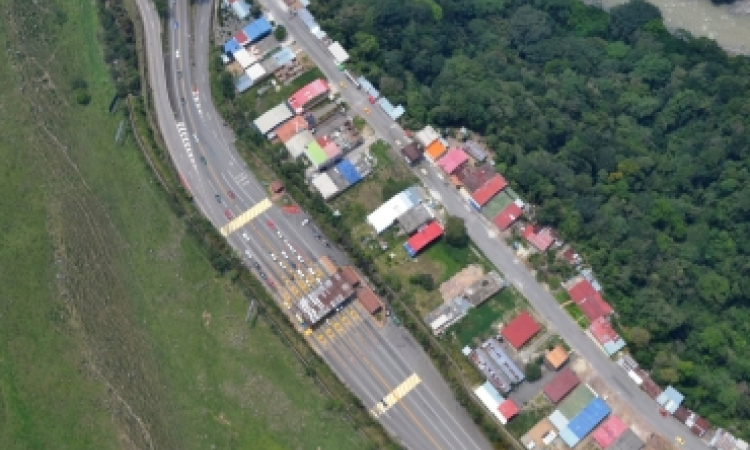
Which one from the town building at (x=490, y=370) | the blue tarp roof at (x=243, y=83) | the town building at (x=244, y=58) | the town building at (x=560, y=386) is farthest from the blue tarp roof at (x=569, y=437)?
the town building at (x=244, y=58)

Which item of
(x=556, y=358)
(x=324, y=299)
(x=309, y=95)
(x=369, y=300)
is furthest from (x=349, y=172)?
(x=556, y=358)

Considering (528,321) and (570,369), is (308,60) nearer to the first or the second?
(528,321)

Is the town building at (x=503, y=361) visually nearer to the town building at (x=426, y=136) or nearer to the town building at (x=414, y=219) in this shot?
the town building at (x=414, y=219)

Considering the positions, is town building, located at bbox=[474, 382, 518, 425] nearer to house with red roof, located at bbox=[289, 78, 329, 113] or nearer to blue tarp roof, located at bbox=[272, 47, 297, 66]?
house with red roof, located at bbox=[289, 78, 329, 113]

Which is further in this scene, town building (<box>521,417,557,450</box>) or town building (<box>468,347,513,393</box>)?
town building (<box>468,347,513,393</box>)

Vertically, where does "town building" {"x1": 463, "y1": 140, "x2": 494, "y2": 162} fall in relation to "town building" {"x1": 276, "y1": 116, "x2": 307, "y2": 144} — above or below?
below

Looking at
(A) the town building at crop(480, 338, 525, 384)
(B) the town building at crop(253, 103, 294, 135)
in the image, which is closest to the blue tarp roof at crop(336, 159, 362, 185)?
(B) the town building at crop(253, 103, 294, 135)

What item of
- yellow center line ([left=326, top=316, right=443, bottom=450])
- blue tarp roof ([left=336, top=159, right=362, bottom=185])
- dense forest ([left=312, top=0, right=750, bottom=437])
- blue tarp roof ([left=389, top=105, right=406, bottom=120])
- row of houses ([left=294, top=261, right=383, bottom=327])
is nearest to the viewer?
yellow center line ([left=326, top=316, right=443, bottom=450])
